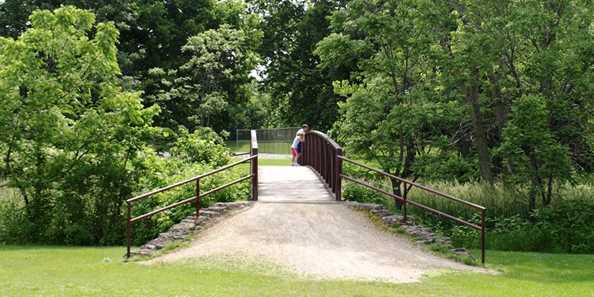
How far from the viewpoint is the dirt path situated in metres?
11.7

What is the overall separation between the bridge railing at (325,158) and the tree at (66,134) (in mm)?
4755

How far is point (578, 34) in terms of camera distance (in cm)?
1770

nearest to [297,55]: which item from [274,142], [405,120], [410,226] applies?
[274,142]

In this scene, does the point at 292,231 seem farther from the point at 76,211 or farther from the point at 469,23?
the point at 469,23

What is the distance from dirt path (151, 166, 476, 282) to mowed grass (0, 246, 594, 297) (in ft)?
2.23

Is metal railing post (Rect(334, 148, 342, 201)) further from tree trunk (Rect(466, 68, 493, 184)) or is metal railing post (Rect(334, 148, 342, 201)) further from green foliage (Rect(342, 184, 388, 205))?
tree trunk (Rect(466, 68, 493, 184))

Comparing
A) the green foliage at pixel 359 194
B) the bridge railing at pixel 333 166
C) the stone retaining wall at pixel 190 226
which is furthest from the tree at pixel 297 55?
the stone retaining wall at pixel 190 226

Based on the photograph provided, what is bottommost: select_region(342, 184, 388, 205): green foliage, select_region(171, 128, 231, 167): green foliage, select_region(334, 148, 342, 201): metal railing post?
select_region(342, 184, 388, 205): green foliage

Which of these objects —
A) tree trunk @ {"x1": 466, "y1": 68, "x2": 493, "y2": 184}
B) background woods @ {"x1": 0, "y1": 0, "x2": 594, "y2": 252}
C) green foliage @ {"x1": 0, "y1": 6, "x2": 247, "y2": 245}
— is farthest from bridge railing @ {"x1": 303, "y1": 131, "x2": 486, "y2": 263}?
green foliage @ {"x1": 0, "y1": 6, "x2": 247, "y2": 245}

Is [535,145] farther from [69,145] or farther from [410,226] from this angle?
[69,145]

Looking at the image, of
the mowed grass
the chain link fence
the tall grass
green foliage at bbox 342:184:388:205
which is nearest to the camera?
the mowed grass

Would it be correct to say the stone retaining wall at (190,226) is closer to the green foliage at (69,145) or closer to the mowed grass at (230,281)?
the mowed grass at (230,281)

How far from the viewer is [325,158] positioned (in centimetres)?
2055

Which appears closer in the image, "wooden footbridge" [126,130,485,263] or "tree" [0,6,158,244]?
"wooden footbridge" [126,130,485,263]
